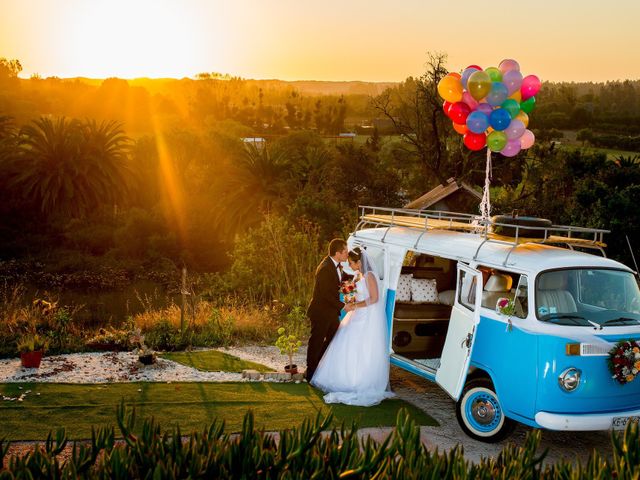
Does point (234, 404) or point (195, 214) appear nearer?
point (234, 404)

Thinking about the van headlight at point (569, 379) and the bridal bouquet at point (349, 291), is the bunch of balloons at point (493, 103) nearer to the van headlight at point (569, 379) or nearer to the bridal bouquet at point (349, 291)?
the bridal bouquet at point (349, 291)

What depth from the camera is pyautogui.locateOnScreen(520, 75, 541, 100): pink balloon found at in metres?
11.2

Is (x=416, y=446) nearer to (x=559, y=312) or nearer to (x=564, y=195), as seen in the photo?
(x=559, y=312)

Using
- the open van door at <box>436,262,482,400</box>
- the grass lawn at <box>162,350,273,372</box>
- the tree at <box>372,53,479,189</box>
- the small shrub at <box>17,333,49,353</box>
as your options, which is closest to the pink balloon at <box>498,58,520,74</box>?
the open van door at <box>436,262,482,400</box>

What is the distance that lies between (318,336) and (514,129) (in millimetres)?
4404

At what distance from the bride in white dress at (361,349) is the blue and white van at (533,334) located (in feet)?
1.69

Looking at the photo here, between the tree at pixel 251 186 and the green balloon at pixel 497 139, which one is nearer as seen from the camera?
the green balloon at pixel 497 139

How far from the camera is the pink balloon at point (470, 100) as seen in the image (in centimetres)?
1107

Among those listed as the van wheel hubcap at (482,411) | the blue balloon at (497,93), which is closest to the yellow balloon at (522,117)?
the blue balloon at (497,93)

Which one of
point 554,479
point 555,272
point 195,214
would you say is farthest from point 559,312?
point 195,214

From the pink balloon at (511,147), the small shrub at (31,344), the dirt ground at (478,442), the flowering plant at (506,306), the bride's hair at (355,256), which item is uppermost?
the pink balloon at (511,147)

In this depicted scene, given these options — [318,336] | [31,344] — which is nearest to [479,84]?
[318,336]

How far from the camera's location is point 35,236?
43.2m

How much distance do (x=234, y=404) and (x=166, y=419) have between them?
1.08 metres
